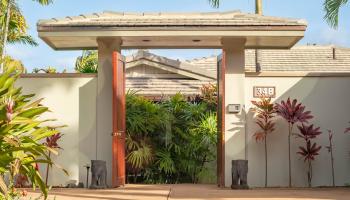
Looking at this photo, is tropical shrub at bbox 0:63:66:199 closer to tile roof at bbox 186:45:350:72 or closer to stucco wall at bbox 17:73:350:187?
stucco wall at bbox 17:73:350:187

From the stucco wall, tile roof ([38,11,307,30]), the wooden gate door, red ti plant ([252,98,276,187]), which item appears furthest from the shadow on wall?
the wooden gate door

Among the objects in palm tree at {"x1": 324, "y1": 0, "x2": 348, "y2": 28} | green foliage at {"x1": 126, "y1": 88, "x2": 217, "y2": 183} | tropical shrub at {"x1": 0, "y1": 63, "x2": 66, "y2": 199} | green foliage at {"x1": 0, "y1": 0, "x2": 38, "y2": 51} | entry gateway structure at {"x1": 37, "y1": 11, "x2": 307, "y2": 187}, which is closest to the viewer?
tropical shrub at {"x1": 0, "y1": 63, "x2": 66, "y2": 199}

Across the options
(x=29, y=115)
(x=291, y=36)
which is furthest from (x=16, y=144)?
(x=291, y=36)

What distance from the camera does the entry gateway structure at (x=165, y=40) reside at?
12.7 m

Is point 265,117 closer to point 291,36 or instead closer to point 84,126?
point 291,36

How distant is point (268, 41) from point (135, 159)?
4419 millimetres

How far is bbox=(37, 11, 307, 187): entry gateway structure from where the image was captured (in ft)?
41.6

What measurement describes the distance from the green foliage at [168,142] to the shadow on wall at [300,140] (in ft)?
9.88

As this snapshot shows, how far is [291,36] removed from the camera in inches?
503

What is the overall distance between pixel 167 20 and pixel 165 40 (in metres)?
0.75

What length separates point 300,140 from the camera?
13234mm

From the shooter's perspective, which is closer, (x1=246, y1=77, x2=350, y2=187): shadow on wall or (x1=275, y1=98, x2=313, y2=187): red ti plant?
(x1=275, y1=98, x2=313, y2=187): red ti plant

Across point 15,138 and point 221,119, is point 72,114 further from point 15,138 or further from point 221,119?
point 15,138

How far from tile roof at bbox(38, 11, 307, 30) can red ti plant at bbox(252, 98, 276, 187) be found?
1.63m
